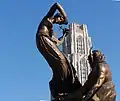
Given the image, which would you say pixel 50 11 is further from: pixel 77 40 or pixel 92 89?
pixel 77 40

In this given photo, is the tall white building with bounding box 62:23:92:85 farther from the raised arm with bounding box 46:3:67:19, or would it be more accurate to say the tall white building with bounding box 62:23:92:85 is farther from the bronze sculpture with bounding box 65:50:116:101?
the bronze sculpture with bounding box 65:50:116:101

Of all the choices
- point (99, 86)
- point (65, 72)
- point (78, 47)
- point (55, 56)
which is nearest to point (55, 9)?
point (55, 56)

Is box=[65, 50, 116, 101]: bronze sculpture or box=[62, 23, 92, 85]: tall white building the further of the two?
box=[62, 23, 92, 85]: tall white building

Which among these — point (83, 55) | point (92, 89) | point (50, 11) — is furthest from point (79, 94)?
point (83, 55)

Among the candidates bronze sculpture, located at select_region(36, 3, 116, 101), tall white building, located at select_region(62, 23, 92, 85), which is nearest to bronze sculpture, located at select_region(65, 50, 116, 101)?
bronze sculpture, located at select_region(36, 3, 116, 101)

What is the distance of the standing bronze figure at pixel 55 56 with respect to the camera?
1009 centimetres

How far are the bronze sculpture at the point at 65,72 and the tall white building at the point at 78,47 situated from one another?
8680 cm

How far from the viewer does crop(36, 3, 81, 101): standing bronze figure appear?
33.1 feet

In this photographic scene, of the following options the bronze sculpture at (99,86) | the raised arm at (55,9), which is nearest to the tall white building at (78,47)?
the raised arm at (55,9)

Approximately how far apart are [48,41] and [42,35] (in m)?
0.24

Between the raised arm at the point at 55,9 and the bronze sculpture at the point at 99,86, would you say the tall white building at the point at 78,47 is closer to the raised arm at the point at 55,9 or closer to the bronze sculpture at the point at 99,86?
the raised arm at the point at 55,9

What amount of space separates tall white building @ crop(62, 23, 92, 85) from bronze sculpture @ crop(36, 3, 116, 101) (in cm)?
8680

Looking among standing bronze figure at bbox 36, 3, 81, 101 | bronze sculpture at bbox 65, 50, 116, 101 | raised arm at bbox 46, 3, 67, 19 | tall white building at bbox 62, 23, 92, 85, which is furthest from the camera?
tall white building at bbox 62, 23, 92, 85

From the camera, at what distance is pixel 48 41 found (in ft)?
34.0
